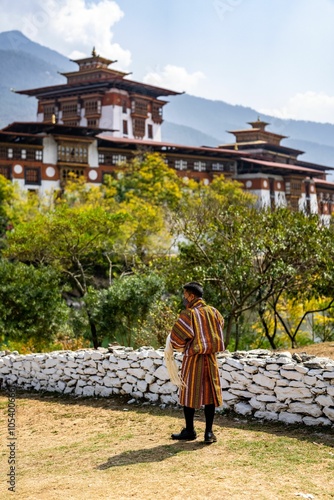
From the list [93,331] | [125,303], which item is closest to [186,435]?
[125,303]

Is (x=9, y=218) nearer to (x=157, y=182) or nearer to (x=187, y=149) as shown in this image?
(x=157, y=182)

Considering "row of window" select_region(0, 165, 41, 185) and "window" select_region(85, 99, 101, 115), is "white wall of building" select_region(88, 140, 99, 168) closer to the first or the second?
"row of window" select_region(0, 165, 41, 185)

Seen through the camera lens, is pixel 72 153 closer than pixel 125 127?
Yes

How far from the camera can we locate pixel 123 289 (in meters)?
20.0

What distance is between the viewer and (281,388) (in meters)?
8.34

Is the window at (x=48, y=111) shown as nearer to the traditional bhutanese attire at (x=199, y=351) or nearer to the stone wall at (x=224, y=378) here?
the stone wall at (x=224, y=378)

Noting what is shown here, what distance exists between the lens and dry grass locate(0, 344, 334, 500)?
5992 millimetres

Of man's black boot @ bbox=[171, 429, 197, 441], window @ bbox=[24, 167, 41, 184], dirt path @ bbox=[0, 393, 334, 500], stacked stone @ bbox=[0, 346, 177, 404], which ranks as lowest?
dirt path @ bbox=[0, 393, 334, 500]

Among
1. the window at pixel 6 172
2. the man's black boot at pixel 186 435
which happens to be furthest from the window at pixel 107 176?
the man's black boot at pixel 186 435

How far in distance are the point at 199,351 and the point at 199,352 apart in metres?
0.01

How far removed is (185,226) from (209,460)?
10818 millimetres

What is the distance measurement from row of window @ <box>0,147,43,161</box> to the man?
39039mm

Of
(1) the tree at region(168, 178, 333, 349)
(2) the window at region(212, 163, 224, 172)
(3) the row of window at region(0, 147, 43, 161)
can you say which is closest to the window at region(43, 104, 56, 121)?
(2) the window at region(212, 163, 224, 172)

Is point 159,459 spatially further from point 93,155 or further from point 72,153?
point 93,155
